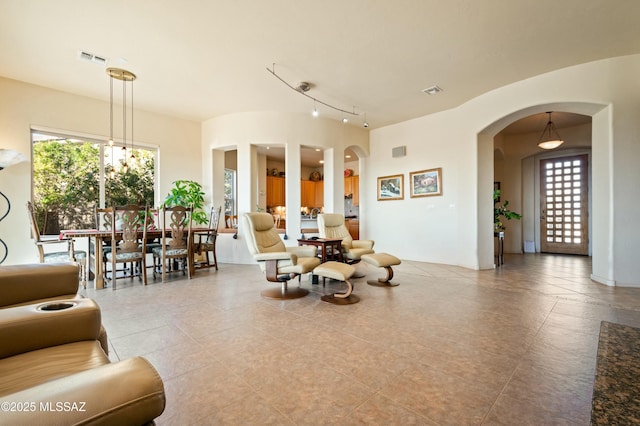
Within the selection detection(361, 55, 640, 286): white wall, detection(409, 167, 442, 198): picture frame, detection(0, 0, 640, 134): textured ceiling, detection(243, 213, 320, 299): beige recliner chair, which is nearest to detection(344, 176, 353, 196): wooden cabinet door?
detection(361, 55, 640, 286): white wall

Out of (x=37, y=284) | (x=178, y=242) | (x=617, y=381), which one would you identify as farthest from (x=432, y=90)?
(x=37, y=284)

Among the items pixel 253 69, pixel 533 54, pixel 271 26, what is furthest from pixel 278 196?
pixel 533 54

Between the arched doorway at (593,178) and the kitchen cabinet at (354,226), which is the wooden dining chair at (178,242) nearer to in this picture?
the kitchen cabinet at (354,226)

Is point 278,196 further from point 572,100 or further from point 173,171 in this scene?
point 572,100

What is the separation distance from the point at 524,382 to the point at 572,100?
4337mm

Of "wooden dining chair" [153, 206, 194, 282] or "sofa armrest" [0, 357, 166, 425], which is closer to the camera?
"sofa armrest" [0, 357, 166, 425]

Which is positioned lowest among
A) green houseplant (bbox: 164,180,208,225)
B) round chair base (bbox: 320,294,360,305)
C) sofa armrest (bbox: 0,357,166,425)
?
round chair base (bbox: 320,294,360,305)

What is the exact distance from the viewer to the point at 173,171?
626 cm

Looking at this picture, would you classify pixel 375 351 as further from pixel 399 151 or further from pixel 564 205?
pixel 564 205

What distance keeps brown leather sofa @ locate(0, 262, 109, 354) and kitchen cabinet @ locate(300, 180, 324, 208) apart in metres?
7.80

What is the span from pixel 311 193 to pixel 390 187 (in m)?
3.65

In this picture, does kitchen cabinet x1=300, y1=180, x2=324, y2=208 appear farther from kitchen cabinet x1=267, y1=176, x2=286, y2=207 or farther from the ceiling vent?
the ceiling vent

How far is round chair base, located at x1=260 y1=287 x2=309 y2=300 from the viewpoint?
11.8 feet

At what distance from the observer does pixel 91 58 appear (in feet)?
12.7
